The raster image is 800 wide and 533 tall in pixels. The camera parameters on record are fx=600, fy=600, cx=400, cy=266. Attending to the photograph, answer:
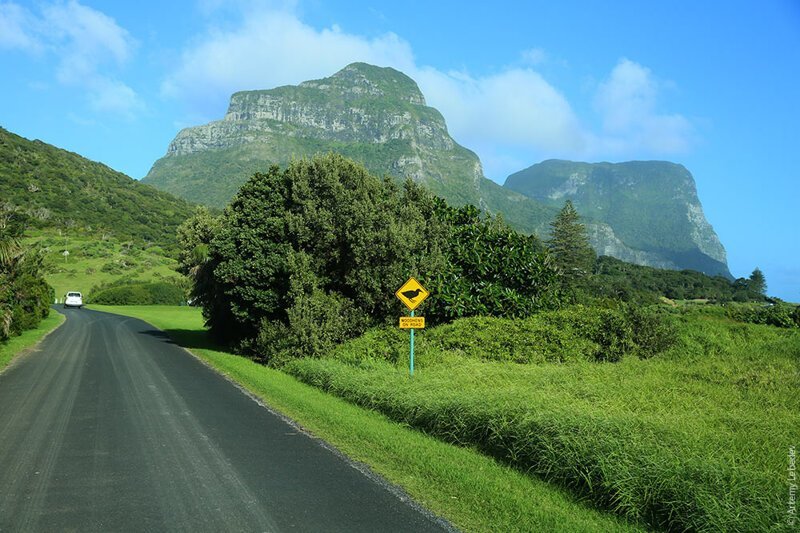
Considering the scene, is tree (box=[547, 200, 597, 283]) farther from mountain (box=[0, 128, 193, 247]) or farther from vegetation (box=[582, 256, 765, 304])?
mountain (box=[0, 128, 193, 247])

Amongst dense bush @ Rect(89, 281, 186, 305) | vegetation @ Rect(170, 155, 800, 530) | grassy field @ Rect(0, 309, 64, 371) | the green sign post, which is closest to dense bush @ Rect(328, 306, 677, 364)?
vegetation @ Rect(170, 155, 800, 530)

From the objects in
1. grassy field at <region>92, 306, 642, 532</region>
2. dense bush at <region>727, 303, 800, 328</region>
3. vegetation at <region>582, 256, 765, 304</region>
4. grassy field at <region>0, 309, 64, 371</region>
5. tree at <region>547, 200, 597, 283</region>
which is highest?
tree at <region>547, 200, 597, 283</region>

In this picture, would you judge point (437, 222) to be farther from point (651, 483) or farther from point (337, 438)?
point (651, 483)

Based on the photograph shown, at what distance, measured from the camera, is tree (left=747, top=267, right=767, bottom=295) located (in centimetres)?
5697

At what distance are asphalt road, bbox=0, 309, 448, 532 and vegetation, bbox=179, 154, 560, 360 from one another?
7.34 meters

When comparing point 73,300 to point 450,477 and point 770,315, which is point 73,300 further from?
point 450,477

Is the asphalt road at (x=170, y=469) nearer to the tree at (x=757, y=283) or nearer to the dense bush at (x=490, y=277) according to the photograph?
the dense bush at (x=490, y=277)

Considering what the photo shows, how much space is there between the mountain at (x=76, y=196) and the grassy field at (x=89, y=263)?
7.73m

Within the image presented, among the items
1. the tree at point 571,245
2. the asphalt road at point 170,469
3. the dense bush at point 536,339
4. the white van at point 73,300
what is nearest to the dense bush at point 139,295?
the white van at point 73,300

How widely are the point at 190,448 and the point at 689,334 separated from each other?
62.3 feet

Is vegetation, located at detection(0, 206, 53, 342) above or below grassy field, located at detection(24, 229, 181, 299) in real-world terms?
below

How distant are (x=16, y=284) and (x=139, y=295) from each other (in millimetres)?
55799

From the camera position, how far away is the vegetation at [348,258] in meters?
21.8

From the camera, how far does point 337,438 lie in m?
10.5
